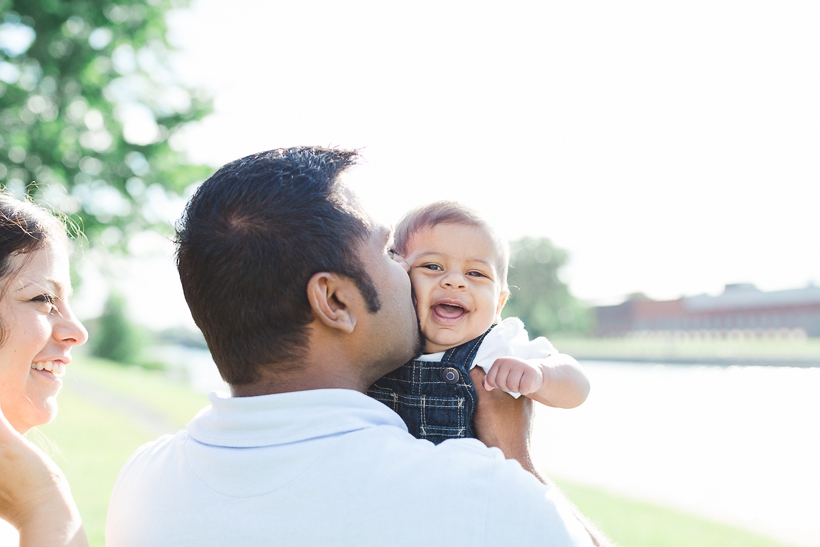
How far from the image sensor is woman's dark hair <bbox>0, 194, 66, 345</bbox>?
6.12 ft

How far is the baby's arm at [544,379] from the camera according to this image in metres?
2.04

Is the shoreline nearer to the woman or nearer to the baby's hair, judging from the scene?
the baby's hair

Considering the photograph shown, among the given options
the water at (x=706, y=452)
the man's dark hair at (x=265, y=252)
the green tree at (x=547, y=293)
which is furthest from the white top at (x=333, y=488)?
the green tree at (x=547, y=293)

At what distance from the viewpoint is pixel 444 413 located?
2164mm

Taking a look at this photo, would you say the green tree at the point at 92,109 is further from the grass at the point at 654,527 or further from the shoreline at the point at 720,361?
the shoreline at the point at 720,361

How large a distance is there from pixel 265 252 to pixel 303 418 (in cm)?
38

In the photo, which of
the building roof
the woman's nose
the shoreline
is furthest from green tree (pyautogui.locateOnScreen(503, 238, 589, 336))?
the woman's nose

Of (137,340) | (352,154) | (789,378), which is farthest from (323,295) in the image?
(137,340)

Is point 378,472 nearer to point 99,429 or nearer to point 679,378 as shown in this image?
point 99,429

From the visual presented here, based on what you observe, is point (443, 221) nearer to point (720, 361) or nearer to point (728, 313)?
point (720, 361)

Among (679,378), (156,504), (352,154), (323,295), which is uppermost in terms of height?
(352,154)

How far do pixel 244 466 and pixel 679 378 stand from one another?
3436cm

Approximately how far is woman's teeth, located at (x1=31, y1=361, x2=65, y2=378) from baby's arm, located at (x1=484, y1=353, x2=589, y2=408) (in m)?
1.26

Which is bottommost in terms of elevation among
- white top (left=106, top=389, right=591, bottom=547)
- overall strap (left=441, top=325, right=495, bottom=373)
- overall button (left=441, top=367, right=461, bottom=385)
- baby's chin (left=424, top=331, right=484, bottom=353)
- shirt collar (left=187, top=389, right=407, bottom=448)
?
white top (left=106, top=389, right=591, bottom=547)
